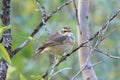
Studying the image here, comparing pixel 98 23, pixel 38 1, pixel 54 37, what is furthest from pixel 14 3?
pixel 38 1

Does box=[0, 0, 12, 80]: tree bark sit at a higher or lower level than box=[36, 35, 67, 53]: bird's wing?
higher

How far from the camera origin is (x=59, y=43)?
5027 mm

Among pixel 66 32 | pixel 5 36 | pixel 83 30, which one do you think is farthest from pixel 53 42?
pixel 5 36

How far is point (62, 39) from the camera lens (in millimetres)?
5055

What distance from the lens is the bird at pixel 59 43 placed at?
181 inches

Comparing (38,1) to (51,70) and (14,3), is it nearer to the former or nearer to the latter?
(51,70)

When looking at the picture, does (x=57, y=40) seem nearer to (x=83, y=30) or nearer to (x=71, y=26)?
(x=71, y=26)

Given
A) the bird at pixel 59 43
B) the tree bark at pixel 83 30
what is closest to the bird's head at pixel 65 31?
the bird at pixel 59 43

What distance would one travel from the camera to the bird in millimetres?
4608

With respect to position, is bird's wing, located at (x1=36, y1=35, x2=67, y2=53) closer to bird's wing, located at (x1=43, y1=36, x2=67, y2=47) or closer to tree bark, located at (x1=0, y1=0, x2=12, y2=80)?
bird's wing, located at (x1=43, y1=36, x2=67, y2=47)

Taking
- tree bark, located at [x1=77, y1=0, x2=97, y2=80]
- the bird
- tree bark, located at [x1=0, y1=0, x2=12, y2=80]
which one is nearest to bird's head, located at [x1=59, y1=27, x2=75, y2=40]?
the bird

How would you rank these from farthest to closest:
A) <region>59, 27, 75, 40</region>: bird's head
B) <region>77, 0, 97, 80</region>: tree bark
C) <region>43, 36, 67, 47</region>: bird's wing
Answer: <region>59, 27, 75, 40</region>: bird's head
<region>43, 36, 67, 47</region>: bird's wing
<region>77, 0, 97, 80</region>: tree bark

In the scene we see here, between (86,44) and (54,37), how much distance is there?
2.41 metres

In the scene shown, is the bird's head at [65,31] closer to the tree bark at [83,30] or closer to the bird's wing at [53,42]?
the bird's wing at [53,42]
